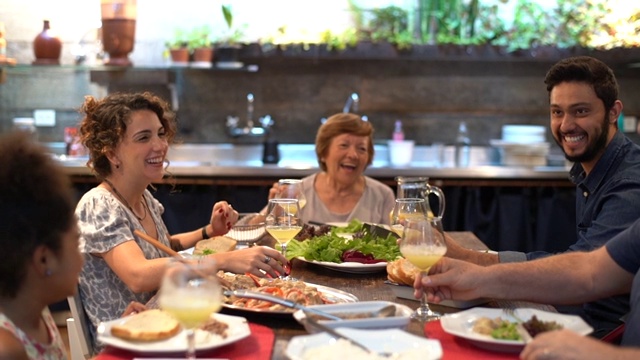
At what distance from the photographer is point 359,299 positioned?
2.49 metres

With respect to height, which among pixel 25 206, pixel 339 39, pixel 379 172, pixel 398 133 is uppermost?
pixel 339 39

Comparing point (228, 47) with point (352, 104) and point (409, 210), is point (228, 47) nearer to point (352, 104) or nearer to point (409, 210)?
point (352, 104)

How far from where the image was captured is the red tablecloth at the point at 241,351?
1.92 m

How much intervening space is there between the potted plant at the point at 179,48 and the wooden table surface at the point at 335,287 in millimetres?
3878

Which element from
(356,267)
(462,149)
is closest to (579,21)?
(462,149)

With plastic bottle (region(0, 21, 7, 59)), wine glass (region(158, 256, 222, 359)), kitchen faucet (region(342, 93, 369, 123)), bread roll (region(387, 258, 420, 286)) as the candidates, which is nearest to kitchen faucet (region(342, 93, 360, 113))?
Answer: kitchen faucet (region(342, 93, 369, 123))

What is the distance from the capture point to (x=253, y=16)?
279 inches

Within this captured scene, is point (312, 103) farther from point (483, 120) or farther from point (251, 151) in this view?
point (483, 120)

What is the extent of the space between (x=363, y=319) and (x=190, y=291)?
19.4 inches

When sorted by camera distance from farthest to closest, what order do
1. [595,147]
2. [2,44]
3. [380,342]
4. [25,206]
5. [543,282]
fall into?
[2,44] → [595,147] → [543,282] → [380,342] → [25,206]

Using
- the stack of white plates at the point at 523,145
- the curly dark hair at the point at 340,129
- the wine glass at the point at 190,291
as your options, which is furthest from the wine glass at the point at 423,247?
the stack of white plates at the point at 523,145

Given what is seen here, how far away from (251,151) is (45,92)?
5.76 feet

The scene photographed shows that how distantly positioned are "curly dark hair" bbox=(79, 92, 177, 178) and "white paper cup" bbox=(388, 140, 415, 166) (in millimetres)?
3933

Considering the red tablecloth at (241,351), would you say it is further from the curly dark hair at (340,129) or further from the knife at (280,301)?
the curly dark hair at (340,129)
